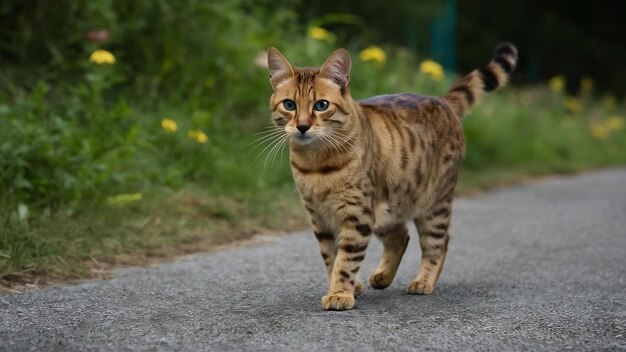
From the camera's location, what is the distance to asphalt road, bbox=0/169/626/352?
2941 millimetres

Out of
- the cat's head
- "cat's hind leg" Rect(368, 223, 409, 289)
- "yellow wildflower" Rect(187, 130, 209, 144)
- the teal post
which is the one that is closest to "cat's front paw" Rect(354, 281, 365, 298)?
"cat's hind leg" Rect(368, 223, 409, 289)

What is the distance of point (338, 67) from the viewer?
3701mm

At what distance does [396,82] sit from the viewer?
9453mm

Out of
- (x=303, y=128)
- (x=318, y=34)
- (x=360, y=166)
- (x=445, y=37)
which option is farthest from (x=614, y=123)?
(x=303, y=128)

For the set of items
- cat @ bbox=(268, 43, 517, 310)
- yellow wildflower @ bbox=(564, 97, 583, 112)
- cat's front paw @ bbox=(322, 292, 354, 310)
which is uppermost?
cat @ bbox=(268, 43, 517, 310)

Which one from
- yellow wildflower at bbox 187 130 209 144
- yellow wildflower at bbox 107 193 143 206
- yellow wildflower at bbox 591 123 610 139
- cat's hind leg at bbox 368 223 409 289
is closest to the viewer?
cat's hind leg at bbox 368 223 409 289

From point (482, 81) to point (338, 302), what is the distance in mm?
1759

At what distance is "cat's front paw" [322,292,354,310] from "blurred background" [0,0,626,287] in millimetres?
711

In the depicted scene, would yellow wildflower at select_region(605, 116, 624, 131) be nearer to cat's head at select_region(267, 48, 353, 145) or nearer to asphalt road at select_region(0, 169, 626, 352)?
asphalt road at select_region(0, 169, 626, 352)

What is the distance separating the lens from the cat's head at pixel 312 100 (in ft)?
11.7

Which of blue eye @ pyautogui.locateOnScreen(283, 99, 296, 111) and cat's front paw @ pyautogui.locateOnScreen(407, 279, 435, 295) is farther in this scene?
cat's front paw @ pyautogui.locateOnScreen(407, 279, 435, 295)

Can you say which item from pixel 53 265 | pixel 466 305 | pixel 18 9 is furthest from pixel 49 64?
pixel 466 305

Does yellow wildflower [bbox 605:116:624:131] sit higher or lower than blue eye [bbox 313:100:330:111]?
lower

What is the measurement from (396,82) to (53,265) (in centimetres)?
610
